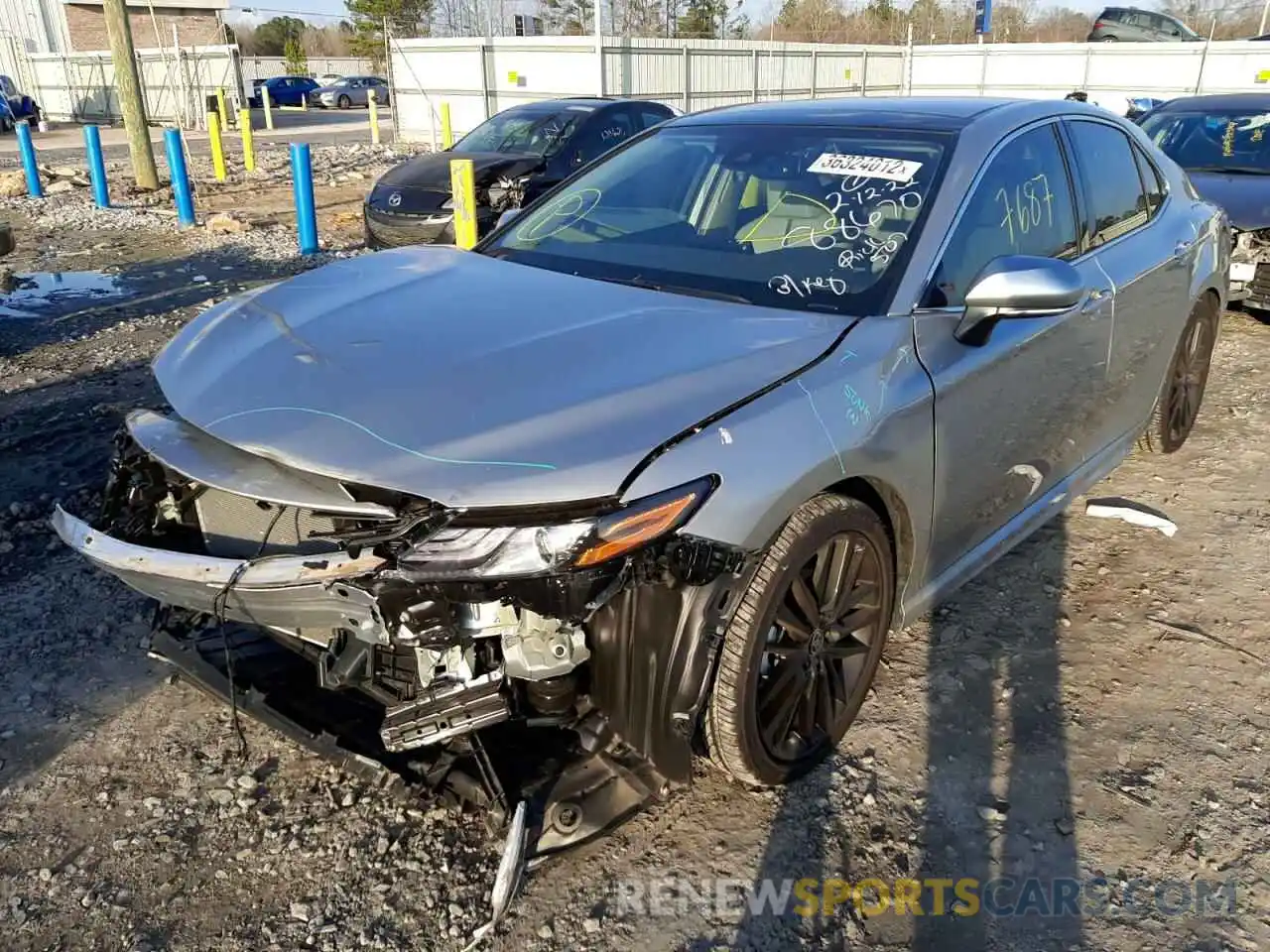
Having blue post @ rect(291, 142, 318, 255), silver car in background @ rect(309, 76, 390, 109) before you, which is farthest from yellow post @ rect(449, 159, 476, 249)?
silver car in background @ rect(309, 76, 390, 109)

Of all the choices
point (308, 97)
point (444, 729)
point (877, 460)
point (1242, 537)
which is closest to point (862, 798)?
Result: point (877, 460)

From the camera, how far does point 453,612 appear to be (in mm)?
2141

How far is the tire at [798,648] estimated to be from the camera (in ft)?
7.80

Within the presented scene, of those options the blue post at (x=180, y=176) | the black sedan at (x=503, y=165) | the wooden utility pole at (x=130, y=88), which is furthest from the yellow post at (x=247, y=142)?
the black sedan at (x=503, y=165)

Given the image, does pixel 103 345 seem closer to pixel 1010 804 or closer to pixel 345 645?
pixel 345 645

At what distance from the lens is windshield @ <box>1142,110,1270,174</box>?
791cm

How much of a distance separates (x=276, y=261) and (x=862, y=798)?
9040 mm

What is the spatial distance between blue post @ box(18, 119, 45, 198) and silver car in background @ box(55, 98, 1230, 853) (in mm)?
14407

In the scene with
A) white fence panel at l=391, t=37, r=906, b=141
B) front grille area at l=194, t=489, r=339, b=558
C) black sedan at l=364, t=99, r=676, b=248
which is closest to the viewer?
front grille area at l=194, t=489, r=339, b=558

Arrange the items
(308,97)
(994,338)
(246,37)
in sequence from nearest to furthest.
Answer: (994,338) < (308,97) < (246,37)

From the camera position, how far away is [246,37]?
209 ft

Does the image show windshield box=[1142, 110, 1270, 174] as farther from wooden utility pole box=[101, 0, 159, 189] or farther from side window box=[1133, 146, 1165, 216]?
wooden utility pole box=[101, 0, 159, 189]

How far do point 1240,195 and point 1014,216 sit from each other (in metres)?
5.28

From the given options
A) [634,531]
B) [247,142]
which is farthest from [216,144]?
[634,531]
